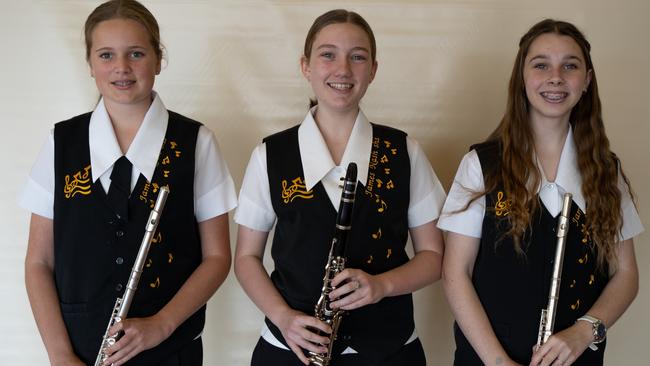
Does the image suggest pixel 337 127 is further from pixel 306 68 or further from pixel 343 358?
pixel 343 358

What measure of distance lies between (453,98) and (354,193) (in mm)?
938

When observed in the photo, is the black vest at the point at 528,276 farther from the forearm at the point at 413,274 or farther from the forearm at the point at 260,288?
the forearm at the point at 260,288

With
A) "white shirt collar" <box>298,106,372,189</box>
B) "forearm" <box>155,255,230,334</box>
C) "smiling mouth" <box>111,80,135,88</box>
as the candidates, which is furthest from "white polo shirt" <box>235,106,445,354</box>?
"smiling mouth" <box>111,80,135,88</box>

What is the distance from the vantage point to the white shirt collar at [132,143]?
166cm

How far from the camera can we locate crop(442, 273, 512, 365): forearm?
1.64 meters

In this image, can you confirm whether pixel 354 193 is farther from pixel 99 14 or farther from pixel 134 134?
pixel 99 14

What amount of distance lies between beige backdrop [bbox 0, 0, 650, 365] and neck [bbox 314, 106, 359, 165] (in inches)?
22.8

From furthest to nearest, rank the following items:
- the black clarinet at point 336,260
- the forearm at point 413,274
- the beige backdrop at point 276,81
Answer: the beige backdrop at point 276,81 → the forearm at point 413,274 → the black clarinet at point 336,260

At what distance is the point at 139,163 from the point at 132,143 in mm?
51

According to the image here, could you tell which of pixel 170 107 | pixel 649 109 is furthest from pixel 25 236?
pixel 649 109

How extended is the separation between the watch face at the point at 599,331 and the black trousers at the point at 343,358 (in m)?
0.39

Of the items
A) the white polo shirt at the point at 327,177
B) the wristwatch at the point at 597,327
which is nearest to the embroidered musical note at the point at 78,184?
the white polo shirt at the point at 327,177

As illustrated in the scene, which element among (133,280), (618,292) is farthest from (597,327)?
(133,280)

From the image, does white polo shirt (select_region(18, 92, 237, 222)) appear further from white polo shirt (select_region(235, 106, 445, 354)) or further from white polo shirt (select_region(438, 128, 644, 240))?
white polo shirt (select_region(438, 128, 644, 240))
